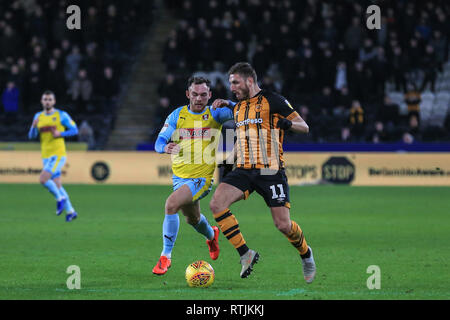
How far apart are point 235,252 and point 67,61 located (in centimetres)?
1639

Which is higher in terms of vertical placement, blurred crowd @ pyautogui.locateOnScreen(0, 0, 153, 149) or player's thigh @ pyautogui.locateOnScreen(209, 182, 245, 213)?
blurred crowd @ pyautogui.locateOnScreen(0, 0, 153, 149)

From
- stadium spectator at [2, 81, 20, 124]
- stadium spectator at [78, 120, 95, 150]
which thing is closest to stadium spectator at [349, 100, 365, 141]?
stadium spectator at [78, 120, 95, 150]

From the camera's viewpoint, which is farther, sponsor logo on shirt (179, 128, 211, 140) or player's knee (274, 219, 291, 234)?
sponsor logo on shirt (179, 128, 211, 140)

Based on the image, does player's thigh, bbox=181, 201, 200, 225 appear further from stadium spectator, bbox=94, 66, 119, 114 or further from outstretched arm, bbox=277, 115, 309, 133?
stadium spectator, bbox=94, 66, 119, 114

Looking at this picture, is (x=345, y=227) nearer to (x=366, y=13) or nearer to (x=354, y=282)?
(x=354, y=282)

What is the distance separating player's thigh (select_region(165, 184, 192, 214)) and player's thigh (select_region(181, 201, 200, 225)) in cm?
21

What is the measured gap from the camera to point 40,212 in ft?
52.0

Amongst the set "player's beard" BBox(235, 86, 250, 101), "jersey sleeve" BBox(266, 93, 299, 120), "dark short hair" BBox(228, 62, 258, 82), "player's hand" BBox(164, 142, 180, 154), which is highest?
"dark short hair" BBox(228, 62, 258, 82)

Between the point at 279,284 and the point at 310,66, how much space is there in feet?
54.2

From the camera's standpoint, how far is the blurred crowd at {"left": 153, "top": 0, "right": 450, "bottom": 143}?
912 inches

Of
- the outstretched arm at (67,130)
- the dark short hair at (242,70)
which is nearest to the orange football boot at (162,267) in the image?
the dark short hair at (242,70)

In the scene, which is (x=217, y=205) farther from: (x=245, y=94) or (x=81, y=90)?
(x=81, y=90)

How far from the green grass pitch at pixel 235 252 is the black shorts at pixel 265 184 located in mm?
841

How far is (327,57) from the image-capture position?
2373 cm
